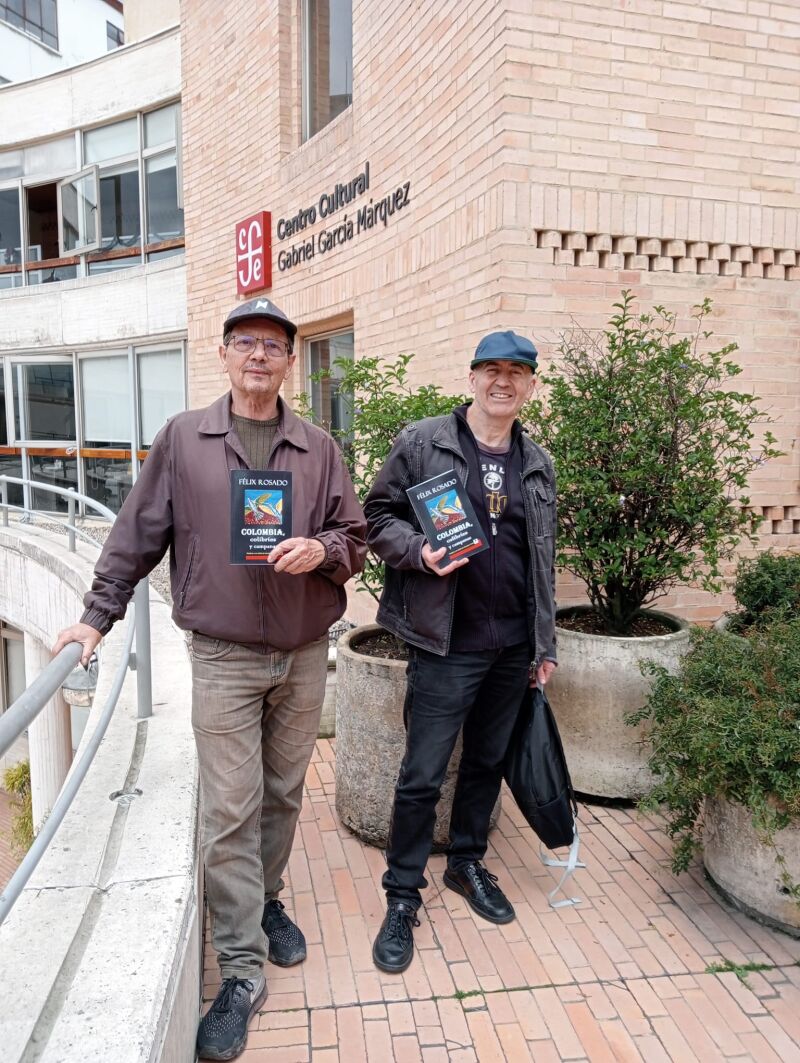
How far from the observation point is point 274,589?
253 centimetres

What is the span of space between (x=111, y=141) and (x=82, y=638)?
13059 millimetres

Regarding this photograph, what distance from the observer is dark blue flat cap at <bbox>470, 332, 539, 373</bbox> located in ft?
9.40

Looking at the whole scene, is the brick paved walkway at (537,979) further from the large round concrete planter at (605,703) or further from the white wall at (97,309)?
the white wall at (97,309)

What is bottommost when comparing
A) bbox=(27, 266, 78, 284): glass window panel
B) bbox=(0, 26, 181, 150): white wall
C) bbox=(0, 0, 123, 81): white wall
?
bbox=(27, 266, 78, 284): glass window panel

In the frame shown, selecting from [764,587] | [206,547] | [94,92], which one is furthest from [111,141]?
[206,547]

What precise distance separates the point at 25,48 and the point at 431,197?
60.2 ft

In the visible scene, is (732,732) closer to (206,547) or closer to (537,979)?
(537,979)

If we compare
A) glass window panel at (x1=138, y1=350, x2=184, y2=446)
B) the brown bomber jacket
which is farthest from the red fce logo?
the brown bomber jacket

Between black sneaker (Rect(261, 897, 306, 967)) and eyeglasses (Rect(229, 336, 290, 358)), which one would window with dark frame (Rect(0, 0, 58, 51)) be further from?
black sneaker (Rect(261, 897, 306, 967))

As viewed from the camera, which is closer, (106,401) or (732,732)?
(732,732)

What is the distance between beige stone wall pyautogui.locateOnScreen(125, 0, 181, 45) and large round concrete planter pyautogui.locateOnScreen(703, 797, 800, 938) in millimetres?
15246

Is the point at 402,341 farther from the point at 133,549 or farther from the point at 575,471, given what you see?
the point at 133,549

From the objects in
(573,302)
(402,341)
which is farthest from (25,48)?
(573,302)

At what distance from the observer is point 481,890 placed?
10.5ft
